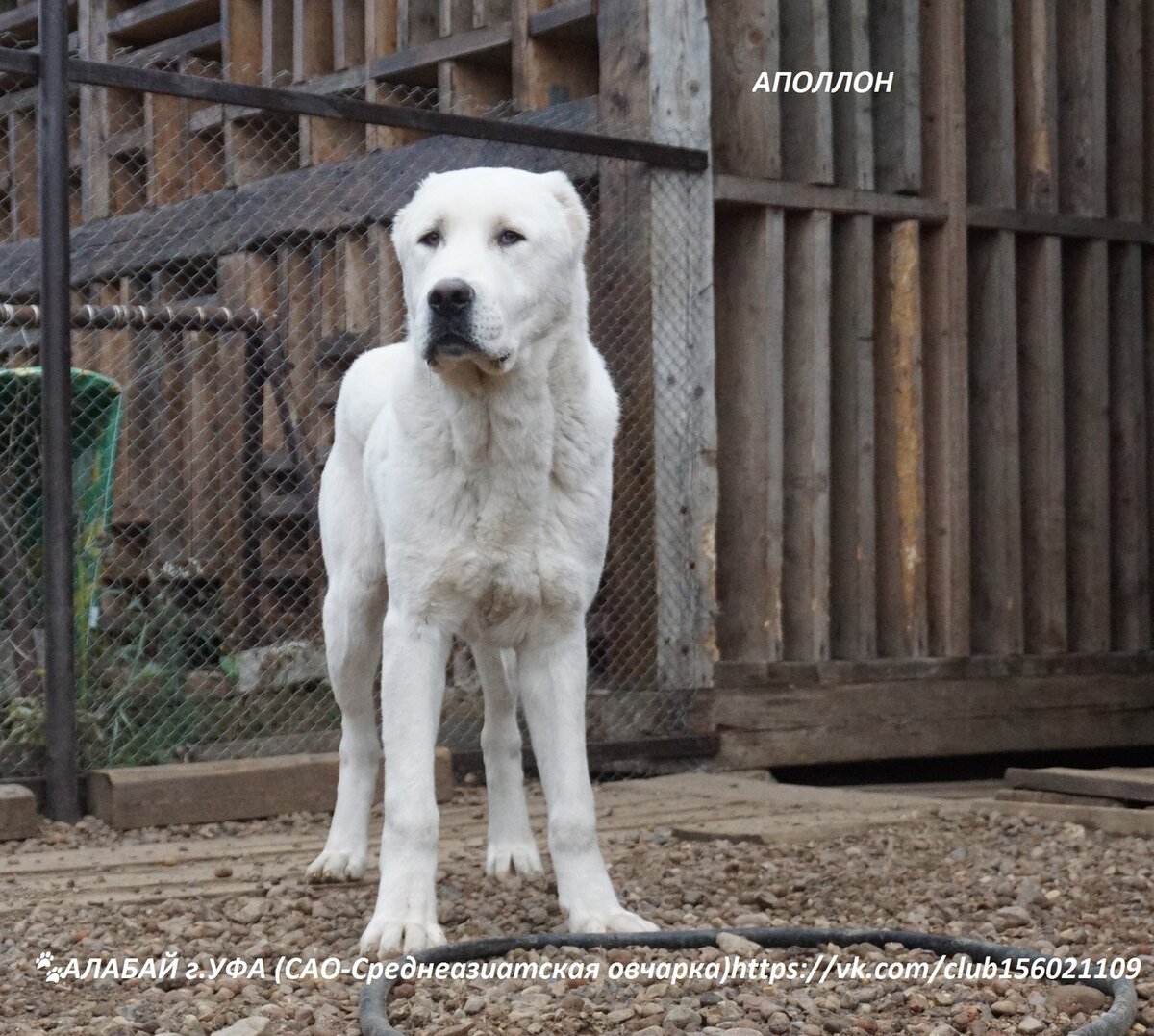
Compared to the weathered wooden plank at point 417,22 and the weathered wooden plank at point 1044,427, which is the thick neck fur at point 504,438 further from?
the weathered wooden plank at point 1044,427

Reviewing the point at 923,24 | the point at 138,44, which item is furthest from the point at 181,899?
the point at 138,44

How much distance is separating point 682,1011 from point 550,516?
133cm

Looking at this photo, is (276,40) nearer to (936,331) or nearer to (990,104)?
(990,104)

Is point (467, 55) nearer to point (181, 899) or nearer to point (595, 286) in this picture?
point (595, 286)

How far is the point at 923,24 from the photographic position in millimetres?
7719

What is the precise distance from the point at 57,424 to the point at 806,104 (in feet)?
11.3

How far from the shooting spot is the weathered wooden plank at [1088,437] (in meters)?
8.12

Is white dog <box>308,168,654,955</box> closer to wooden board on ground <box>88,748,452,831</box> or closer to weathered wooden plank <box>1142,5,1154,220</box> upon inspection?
wooden board on ground <box>88,748,452,831</box>

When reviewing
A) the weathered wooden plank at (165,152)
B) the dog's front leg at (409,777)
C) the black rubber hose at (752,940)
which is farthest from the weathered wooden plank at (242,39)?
the black rubber hose at (752,940)

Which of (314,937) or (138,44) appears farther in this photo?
(138,44)

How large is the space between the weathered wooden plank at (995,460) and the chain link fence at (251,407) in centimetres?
160

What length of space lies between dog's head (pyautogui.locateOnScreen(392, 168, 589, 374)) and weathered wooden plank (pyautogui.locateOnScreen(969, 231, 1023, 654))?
441 cm

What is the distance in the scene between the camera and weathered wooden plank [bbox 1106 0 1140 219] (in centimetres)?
828

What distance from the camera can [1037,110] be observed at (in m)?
7.95
